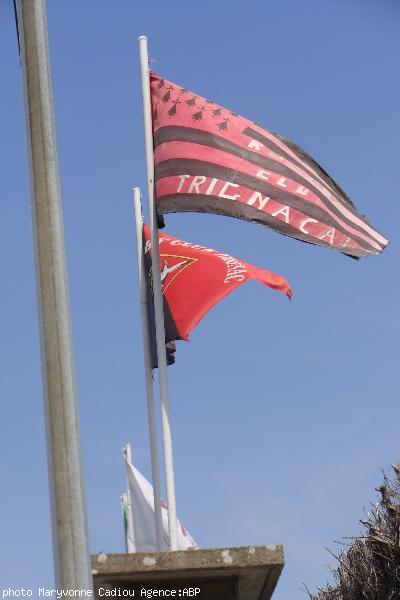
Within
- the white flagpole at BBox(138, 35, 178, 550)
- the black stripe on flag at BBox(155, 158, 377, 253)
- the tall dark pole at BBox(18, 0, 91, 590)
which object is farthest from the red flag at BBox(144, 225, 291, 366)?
the tall dark pole at BBox(18, 0, 91, 590)

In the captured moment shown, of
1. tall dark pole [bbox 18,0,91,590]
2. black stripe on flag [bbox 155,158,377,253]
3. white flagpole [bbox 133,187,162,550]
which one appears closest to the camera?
tall dark pole [bbox 18,0,91,590]

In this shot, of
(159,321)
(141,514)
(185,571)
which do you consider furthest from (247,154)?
(141,514)

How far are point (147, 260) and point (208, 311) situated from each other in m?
1.19

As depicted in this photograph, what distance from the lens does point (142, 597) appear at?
22.6ft

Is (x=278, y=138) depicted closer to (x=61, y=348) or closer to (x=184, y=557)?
(x=184, y=557)

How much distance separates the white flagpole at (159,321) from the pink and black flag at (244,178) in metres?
0.09

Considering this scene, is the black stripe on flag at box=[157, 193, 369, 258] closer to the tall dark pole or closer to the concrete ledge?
the concrete ledge

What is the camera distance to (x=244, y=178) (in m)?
10.2

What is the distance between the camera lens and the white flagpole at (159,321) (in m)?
9.34

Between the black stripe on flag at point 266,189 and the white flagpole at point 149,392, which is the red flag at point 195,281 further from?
the black stripe on flag at point 266,189

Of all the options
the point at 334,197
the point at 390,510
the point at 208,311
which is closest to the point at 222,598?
the point at 208,311

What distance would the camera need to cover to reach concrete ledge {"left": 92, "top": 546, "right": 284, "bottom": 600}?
670 centimetres

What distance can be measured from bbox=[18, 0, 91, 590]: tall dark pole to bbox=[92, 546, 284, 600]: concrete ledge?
7.78ft

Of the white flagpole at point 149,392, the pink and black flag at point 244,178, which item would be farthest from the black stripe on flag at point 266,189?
the white flagpole at point 149,392
